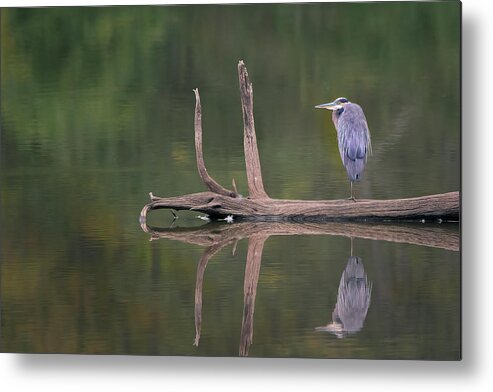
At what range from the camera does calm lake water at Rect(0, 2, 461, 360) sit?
3.29 meters

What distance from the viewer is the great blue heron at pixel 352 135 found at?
10.9ft

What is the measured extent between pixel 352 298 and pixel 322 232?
0.73 feet

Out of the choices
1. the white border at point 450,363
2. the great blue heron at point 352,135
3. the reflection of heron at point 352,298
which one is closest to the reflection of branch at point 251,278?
the white border at point 450,363

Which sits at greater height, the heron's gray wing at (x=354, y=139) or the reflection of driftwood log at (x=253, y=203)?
the heron's gray wing at (x=354, y=139)

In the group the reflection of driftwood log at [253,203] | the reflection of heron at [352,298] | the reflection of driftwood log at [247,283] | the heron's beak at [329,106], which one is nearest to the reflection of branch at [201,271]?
the reflection of driftwood log at [247,283]

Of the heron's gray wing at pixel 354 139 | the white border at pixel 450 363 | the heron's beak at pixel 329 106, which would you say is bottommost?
the white border at pixel 450 363

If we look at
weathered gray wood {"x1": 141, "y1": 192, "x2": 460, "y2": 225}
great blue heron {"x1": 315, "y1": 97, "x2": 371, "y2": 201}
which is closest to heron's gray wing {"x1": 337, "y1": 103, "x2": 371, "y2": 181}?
great blue heron {"x1": 315, "y1": 97, "x2": 371, "y2": 201}

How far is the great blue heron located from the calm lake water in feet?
0.10

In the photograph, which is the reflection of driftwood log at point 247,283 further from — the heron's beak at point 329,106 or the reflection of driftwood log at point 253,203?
the heron's beak at point 329,106

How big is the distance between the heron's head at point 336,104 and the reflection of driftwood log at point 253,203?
23 cm

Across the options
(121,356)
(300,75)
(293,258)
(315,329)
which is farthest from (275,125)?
(121,356)

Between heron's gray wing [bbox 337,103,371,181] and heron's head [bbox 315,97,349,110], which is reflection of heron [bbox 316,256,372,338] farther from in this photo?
heron's head [bbox 315,97,349,110]

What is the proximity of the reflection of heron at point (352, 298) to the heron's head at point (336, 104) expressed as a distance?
1.54ft

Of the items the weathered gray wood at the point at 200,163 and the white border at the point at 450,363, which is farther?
the weathered gray wood at the point at 200,163
